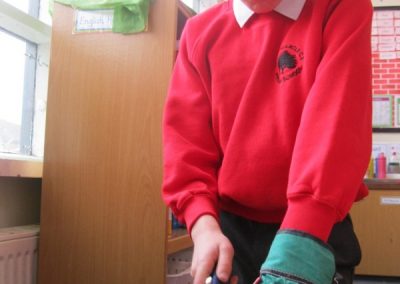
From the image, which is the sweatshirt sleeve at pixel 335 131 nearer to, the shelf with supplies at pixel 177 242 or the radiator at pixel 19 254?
the shelf with supplies at pixel 177 242

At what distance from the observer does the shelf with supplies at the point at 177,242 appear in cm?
140

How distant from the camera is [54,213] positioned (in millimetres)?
1462

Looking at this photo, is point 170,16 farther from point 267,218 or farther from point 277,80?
point 267,218

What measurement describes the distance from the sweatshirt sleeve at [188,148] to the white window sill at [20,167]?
763 millimetres

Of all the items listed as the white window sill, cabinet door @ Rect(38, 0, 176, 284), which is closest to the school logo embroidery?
cabinet door @ Rect(38, 0, 176, 284)

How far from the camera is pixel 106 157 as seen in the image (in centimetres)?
142

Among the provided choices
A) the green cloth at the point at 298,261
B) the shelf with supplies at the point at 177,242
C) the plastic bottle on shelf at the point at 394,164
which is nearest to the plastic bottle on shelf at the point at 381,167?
the plastic bottle on shelf at the point at 394,164

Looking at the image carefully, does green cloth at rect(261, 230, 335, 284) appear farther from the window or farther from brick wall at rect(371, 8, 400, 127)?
brick wall at rect(371, 8, 400, 127)

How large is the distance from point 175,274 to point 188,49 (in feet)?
3.06

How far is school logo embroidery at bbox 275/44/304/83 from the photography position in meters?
0.68

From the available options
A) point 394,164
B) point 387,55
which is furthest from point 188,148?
point 387,55

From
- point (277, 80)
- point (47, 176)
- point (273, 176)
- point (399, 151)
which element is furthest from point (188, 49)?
point (399, 151)

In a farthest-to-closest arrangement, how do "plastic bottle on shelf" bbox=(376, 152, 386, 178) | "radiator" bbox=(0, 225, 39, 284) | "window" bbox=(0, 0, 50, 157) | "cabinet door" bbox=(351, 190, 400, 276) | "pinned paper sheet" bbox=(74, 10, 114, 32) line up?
→ "plastic bottle on shelf" bbox=(376, 152, 386, 178)
"cabinet door" bbox=(351, 190, 400, 276)
"window" bbox=(0, 0, 50, 157)
"pinned paper sheet" bbox=(74, 10, 114, 32)
"radiator" bbox=(0, 225, 39, 284)

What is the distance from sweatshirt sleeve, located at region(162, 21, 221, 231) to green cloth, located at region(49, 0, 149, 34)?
59cm
